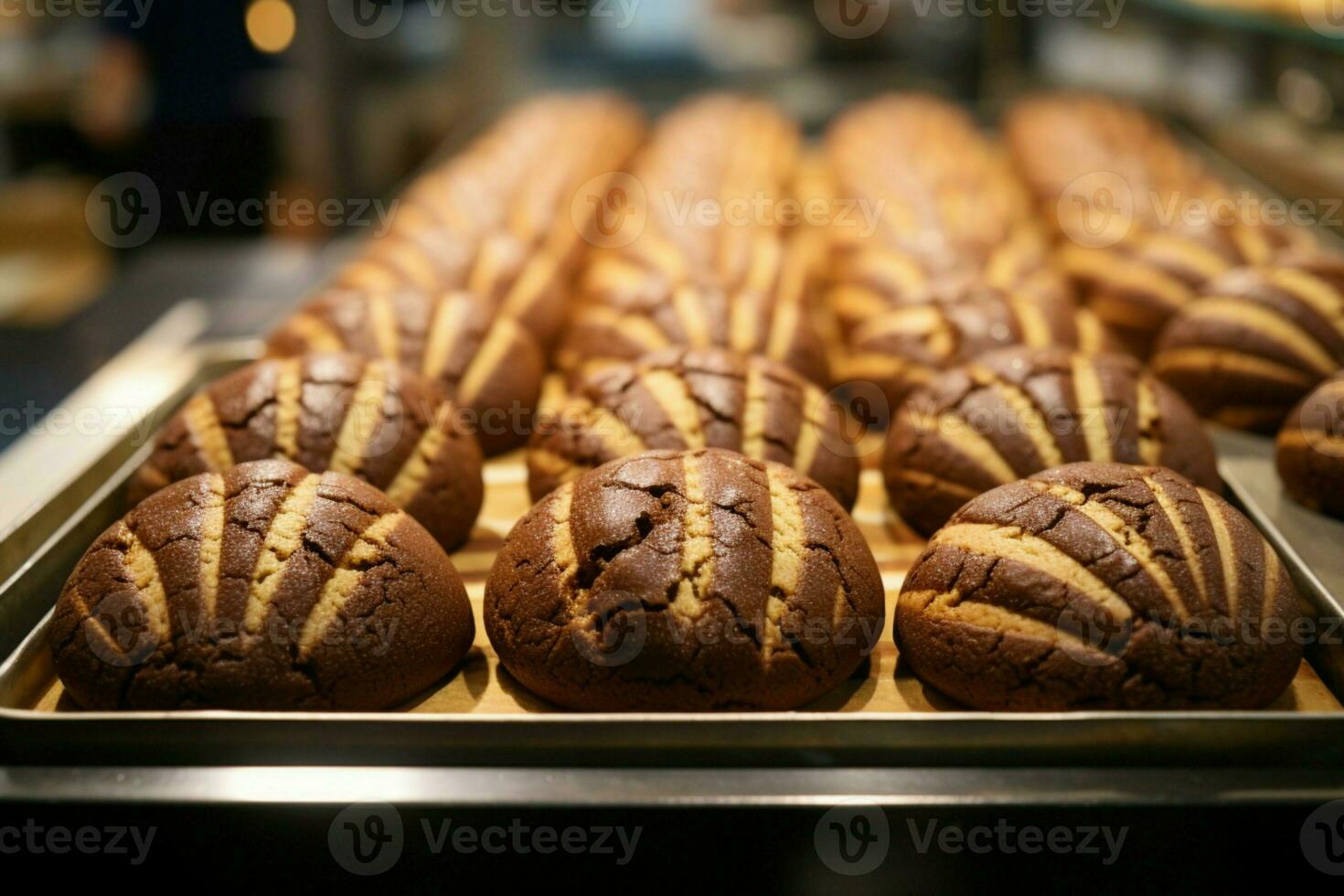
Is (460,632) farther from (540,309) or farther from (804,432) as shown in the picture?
(540,309)

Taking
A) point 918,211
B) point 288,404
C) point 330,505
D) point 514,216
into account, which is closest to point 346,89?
point 514,216

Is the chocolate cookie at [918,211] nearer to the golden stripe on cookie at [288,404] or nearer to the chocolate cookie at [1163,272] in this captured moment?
the chocolate cookie at [1163,272]

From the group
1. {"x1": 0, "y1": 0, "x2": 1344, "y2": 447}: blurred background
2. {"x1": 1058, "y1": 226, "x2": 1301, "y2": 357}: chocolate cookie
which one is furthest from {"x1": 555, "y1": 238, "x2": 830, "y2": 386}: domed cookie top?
{"x1": 0, "y1": 0, "x2": 1344, "y2": 447}: blurred background

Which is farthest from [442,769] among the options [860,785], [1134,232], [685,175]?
[685,175]

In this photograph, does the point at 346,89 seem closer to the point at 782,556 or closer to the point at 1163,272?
the point at 1163,272

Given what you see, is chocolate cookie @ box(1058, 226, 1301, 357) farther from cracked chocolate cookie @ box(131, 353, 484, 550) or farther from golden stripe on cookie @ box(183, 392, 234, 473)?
golden stripe on cookie @ box(183, 392, 234, 473)

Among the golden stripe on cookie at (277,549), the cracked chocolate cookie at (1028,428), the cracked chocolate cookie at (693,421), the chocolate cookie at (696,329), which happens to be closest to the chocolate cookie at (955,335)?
the chocolate cookie at (696,329)
